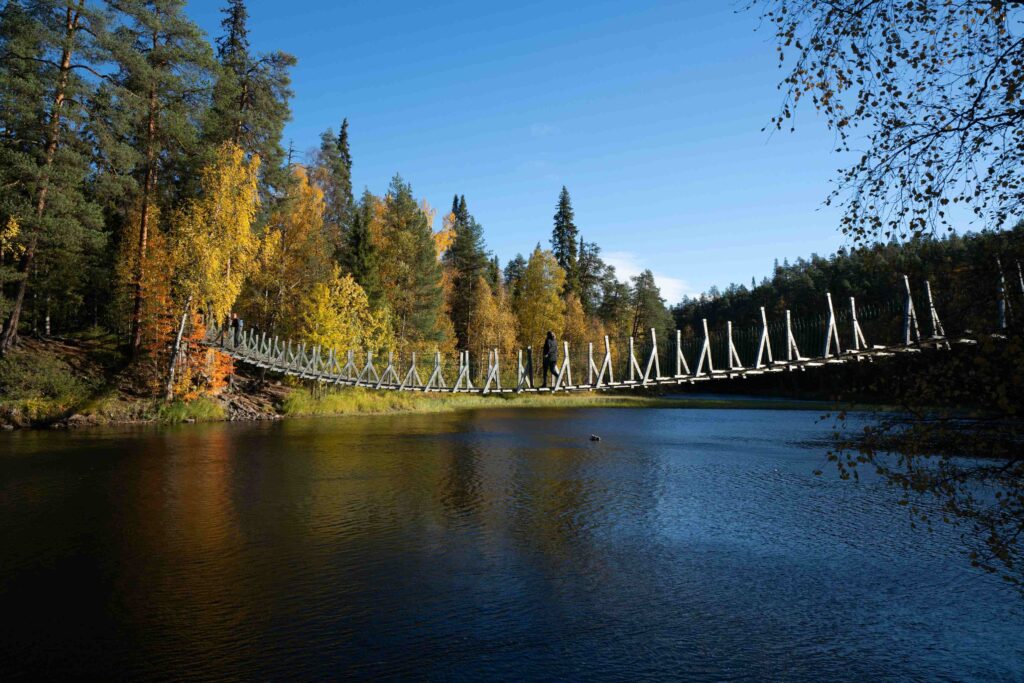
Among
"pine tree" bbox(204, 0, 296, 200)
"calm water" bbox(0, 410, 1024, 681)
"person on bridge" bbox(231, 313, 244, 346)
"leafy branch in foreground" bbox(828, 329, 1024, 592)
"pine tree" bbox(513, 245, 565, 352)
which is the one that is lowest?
"calm water" bbox(0, 410, 1024, 681)

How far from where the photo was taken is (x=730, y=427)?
2269 cm

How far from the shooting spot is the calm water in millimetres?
4980

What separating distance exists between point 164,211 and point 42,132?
4602mm

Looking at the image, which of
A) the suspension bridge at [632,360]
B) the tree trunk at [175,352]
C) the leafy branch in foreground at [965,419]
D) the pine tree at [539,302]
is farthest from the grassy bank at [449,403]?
the leafy branch in foreground at [965,419]

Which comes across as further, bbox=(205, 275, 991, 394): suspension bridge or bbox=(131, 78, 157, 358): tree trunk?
bbox=(131, 78, 157, 358): tree trunk

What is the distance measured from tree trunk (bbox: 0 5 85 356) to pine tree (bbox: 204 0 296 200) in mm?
5356

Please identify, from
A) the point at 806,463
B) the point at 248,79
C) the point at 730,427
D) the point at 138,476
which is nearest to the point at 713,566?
the point at 806,463

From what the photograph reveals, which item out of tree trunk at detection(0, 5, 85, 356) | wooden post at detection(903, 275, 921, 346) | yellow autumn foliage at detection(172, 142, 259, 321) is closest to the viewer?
wooden post at detection(903, 275, 921, 346)

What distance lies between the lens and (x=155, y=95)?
20.2 meters

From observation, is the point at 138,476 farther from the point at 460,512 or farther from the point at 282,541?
the point at 460,512

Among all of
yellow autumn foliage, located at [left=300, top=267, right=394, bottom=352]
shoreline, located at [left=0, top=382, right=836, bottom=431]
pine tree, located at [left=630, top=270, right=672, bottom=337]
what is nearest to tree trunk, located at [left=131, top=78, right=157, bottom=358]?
shoreline, located at [left=0, top=382, right=836, bottom=431]

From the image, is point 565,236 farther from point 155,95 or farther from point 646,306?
point 155,95

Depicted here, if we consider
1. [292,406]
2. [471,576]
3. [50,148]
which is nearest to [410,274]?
[292,406]

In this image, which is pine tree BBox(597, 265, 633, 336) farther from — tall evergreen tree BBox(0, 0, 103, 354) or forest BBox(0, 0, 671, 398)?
tall evergreen tree BBox(0, 0, 103, 354)
